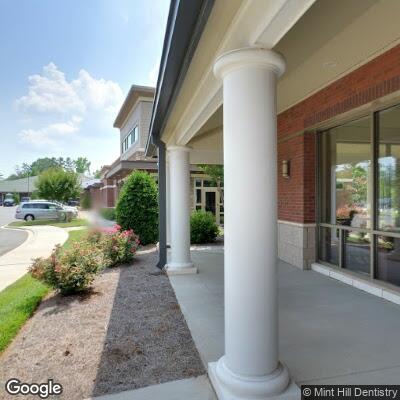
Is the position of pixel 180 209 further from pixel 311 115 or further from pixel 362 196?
pixel 362 196

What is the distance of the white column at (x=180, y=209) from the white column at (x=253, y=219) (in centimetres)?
451

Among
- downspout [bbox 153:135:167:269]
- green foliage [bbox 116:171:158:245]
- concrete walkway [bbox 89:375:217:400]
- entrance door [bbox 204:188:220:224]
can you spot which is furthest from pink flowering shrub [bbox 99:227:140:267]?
entrance door [bbox 204:188:220:224]

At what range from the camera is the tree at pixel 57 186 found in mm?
28531

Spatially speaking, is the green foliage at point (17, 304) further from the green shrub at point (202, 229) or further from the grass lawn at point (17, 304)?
the green shrub at point (202, 229)

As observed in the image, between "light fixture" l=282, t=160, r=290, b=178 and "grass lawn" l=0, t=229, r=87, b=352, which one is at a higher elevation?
"light fixture" l=282, t=160, r=290, b=178

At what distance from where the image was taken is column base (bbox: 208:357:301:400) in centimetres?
262

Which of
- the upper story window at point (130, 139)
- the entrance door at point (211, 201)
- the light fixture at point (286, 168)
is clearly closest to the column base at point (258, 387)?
the light fixture at point (286, 168)

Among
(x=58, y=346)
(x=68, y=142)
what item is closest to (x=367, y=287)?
(x=58, y=346)

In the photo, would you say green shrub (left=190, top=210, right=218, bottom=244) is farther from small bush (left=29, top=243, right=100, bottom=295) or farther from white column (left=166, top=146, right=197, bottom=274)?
small bush (left=29, top=243, right=100, bottom=295)

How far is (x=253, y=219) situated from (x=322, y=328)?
226cm

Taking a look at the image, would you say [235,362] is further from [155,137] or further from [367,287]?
[155,137]

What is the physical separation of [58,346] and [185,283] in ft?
9.63

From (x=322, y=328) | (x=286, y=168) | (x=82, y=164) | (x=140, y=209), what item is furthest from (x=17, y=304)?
(x=82, y=164)

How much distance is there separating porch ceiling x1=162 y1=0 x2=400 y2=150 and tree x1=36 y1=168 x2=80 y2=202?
82.1ft
